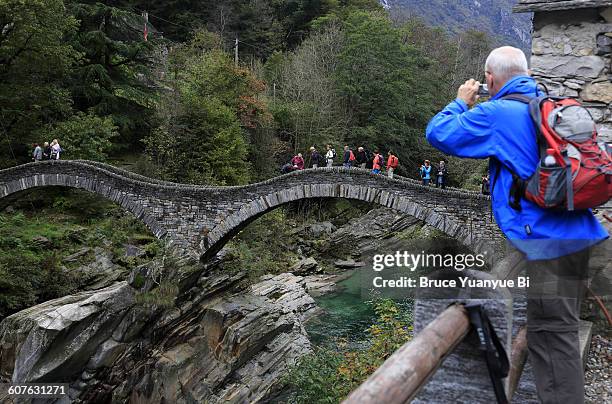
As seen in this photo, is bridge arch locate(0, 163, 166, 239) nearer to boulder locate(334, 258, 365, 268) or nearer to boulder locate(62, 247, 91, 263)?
boulder locate(62, 247, 91, 263)

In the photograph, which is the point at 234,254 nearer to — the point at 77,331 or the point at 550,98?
the point at 77,331

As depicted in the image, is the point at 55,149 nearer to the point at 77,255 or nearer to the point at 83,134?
the point at 83,134

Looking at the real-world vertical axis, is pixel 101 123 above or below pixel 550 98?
above

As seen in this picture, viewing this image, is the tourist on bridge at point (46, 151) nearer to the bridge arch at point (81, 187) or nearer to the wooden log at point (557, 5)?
the bridge arch at point (81, 187)

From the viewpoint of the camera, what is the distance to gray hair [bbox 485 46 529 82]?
2008mm

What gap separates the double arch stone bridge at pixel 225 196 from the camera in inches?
491

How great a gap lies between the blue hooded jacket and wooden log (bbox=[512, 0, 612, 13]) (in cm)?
279

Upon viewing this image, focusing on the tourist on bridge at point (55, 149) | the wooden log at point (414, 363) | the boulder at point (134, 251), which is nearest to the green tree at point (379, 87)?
the boulder at point (134, 251)

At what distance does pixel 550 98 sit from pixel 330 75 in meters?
24.3

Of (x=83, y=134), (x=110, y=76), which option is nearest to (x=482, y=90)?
(x=83, y=134)

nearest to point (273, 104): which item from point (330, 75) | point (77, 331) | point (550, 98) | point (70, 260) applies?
point (330, 75)

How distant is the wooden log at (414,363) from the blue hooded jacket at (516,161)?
487 millimetres

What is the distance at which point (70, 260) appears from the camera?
13.7 m

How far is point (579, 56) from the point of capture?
169 inches
